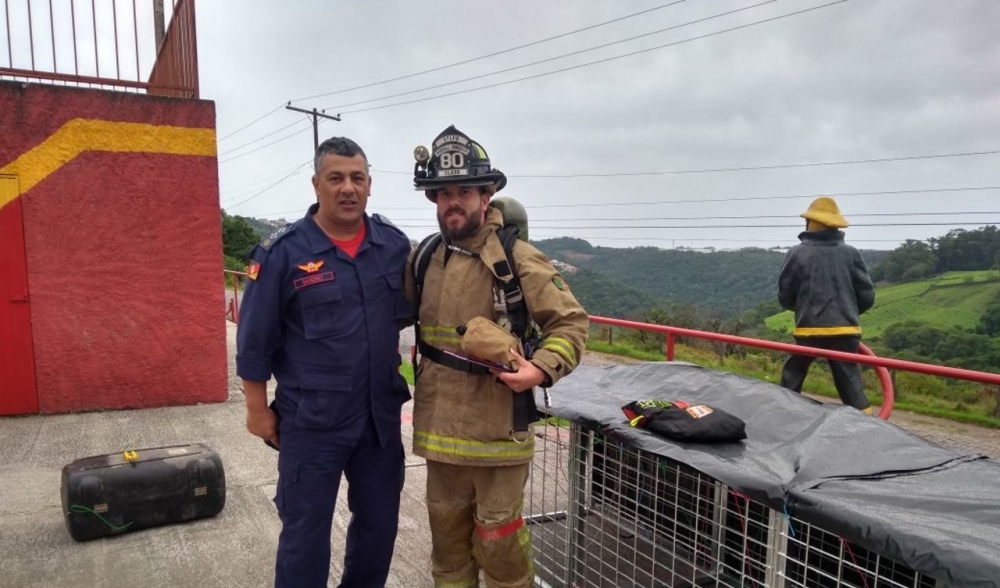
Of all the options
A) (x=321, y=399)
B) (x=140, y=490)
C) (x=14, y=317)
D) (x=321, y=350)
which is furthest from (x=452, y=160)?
(x=14, y=317)

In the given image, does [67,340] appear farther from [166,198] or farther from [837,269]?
[837,269]

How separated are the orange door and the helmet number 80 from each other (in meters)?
4.84

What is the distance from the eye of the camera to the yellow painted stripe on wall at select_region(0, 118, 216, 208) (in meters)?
5.30

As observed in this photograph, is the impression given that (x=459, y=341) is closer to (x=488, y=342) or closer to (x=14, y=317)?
(x=488, y=342)

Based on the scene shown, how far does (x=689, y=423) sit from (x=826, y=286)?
309cm

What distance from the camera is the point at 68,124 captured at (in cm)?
539

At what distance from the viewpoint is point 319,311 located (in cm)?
232

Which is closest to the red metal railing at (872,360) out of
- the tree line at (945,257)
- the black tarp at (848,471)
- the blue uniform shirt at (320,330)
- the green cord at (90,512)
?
the blue uniform shirt at (320,330)

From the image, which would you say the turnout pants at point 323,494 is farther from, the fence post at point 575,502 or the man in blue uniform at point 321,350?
the fence post at point 575,502

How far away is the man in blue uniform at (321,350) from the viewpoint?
7.58 ft

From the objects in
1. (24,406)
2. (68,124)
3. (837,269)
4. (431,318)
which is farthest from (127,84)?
(837,269)

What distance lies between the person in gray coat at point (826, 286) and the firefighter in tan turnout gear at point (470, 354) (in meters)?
2.98

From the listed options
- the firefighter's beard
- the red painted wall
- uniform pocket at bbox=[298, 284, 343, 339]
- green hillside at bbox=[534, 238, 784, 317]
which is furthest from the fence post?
green hillside at bbox=[534, 238, 784, 317]

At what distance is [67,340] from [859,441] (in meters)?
6.09
